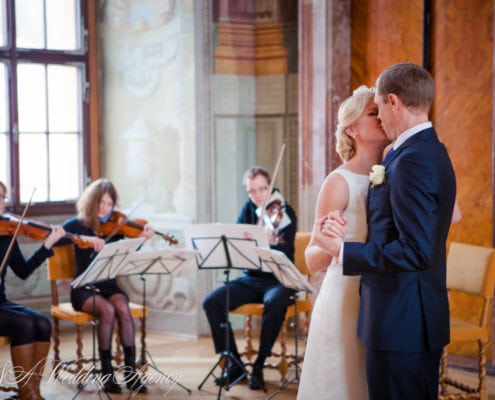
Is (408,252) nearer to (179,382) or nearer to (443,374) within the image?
(443,374)

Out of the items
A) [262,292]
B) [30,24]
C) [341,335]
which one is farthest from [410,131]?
[30,24]

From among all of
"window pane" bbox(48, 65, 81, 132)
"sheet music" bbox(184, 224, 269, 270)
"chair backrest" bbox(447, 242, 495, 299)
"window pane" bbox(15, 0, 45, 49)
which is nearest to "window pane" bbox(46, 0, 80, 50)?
"window pane" bbox(15, 0, 45, 49)

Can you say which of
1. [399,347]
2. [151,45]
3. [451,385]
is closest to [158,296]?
[151,45]

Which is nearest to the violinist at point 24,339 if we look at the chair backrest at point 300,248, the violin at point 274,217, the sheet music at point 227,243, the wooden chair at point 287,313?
the sheet music at point 227,243

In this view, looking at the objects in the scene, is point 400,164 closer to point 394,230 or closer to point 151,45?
point 394,230

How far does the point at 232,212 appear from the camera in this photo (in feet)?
21.4

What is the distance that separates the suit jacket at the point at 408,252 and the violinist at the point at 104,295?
2.75m

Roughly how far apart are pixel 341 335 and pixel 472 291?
81.7 inches

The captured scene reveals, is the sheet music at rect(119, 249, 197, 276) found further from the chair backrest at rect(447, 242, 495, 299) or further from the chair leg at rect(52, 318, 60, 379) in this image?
the chair backrest at rect(447, 242, 495, 299)

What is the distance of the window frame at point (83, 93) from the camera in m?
6.55

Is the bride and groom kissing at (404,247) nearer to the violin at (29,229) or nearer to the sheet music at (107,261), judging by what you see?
Answer: the sheet music at (107,261)

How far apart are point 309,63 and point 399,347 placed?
3.85 m

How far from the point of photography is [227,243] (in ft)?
15.0

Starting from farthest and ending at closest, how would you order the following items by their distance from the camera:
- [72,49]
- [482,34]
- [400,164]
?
[72,49] < [482,34] < [400,164]
